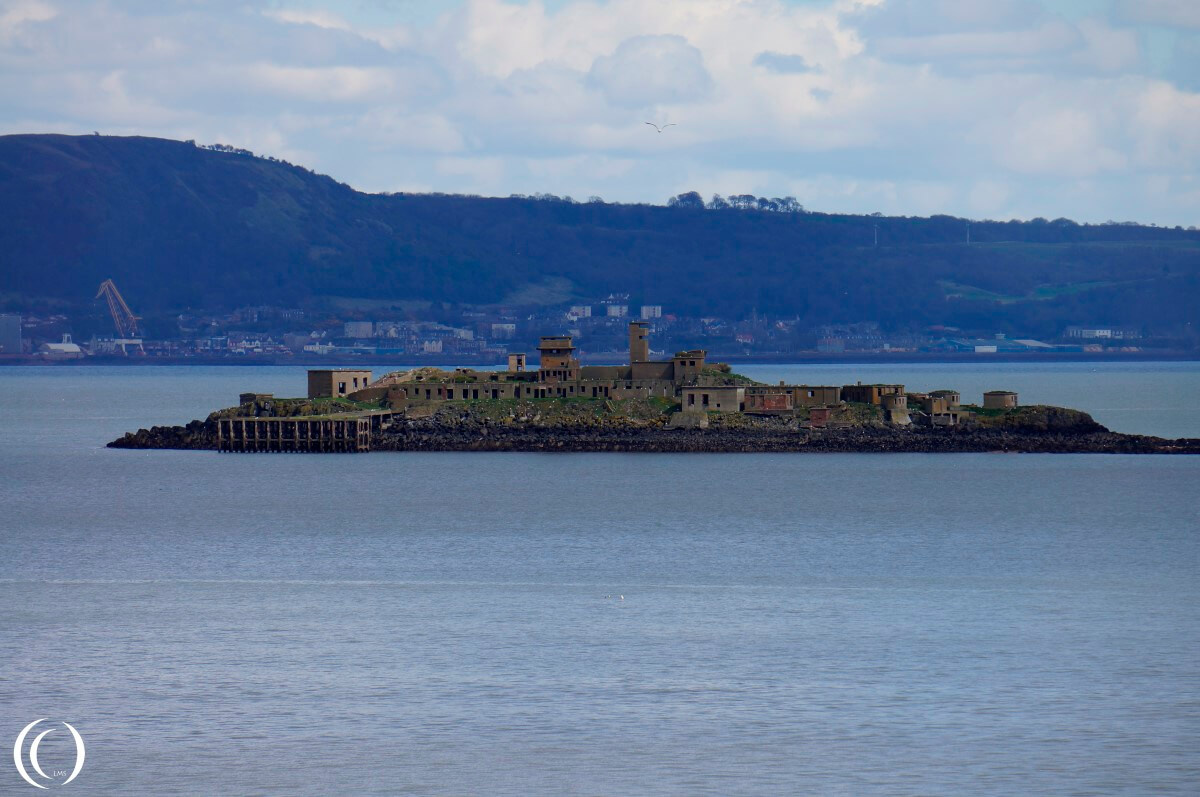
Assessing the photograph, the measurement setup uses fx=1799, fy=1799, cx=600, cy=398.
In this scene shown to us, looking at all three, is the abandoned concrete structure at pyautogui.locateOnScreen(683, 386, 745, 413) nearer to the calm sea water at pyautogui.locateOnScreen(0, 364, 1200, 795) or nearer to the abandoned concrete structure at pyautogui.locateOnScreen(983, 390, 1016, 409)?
the abandoned concrete structure at pyautogui.locateOnScreen(983, 390, 1016, 409)

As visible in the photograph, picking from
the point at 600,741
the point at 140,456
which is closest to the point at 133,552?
the point at 600,741

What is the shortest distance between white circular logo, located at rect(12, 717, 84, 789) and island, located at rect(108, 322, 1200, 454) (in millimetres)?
57771

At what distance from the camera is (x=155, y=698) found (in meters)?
32.0

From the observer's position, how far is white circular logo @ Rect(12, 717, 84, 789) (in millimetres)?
27219

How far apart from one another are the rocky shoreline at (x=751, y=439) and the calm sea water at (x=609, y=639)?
14231 mm

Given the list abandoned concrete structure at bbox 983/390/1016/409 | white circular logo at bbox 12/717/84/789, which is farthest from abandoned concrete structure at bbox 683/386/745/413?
white circular logo at bbox 12/717/84/789

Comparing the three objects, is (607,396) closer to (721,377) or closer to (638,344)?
(638,344)

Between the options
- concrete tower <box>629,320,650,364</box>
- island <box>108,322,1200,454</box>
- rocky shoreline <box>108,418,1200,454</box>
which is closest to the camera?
rocky shoreline <box>108,418,1200,454</box>

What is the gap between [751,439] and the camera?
87.0m

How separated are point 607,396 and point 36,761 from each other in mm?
63398

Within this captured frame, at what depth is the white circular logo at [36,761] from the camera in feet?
89.3

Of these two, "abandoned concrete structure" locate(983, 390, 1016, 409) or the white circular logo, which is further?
"abandoned concrete structure" locate(983, 390, 1016, 409)

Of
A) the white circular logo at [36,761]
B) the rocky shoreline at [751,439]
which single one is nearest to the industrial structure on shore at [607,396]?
the rocky shoreline at [751,439]

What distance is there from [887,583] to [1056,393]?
13155 centimetres
